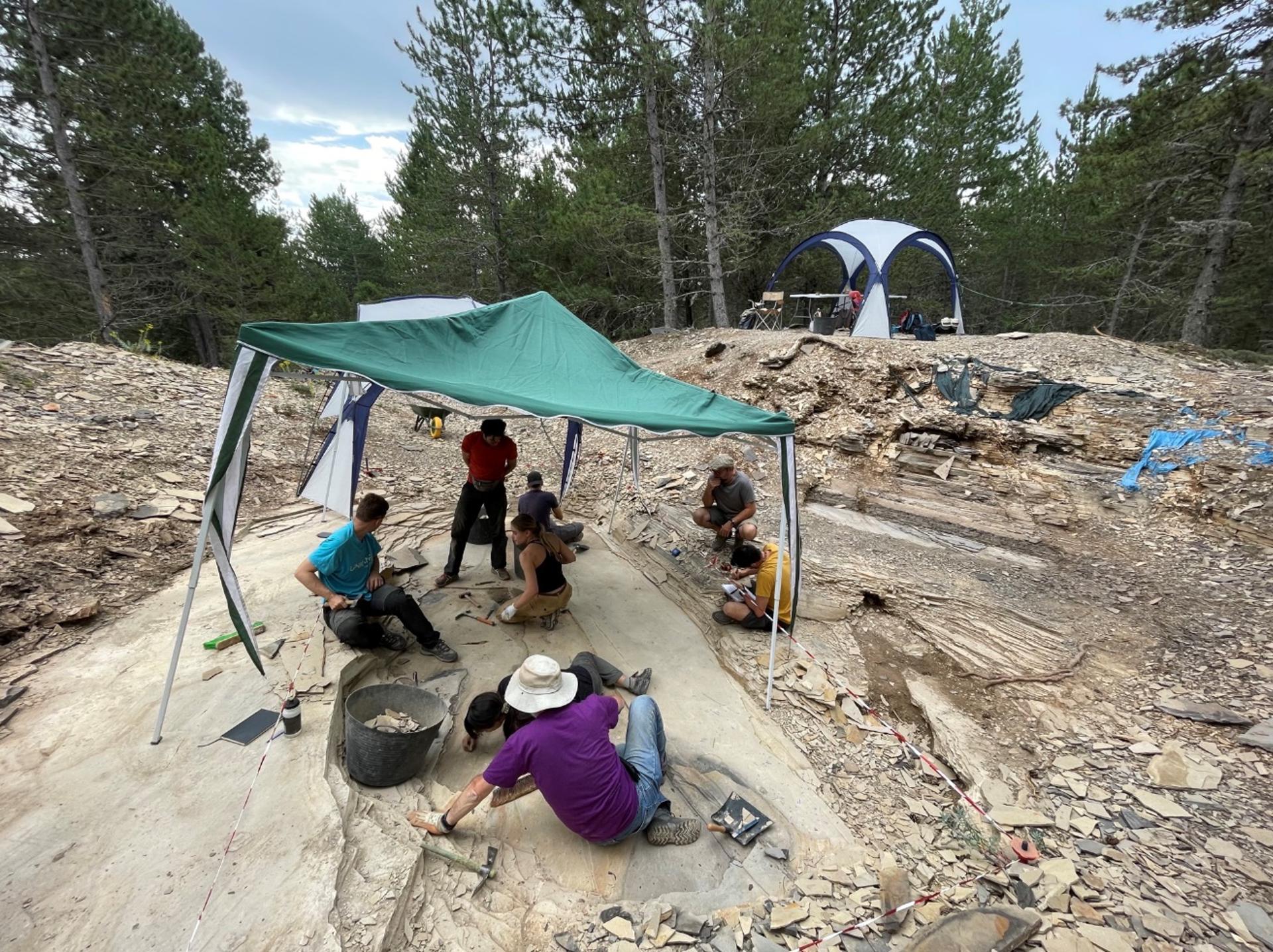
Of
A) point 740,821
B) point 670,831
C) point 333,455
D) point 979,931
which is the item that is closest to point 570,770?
point 670,831

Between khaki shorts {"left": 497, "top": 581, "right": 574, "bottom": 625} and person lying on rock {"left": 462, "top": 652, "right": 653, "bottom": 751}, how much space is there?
0.54m

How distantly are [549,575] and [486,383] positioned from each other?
1.58 meters

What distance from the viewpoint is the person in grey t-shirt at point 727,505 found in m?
5.37

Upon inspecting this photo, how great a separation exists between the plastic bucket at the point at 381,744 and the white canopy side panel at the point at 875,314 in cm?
1108

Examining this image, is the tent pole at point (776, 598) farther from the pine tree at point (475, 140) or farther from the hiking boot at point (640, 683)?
the pine tree at point (475, 140)

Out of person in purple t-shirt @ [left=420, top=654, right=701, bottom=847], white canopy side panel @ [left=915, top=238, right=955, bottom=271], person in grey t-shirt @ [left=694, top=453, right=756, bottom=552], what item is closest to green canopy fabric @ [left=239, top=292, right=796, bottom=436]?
person in grey t-shirt @ [left=694, top=453, right=756, bottom=552]

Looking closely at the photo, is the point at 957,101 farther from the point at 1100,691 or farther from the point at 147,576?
the point at 147,576

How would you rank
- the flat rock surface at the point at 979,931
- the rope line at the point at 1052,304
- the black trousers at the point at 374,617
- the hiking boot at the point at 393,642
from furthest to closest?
the rope line at the point at 1052,304 < the hiking boot at the point at 393,642 < the black trousers at the point at 374,617 < the flat rock surface at the point at 979,931

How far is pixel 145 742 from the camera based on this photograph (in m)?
2.79

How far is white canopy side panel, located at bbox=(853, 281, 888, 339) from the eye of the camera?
11273 millimetres

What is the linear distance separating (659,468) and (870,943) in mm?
6269

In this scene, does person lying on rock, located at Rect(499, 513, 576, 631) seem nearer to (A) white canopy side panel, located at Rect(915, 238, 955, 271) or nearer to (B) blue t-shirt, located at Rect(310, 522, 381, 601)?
(B) blue t-shirt, located at Rect(310, 522, 381, 601)

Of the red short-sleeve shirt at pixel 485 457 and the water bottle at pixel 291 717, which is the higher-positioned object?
the red short-sleeve shirt at pixel 485 457

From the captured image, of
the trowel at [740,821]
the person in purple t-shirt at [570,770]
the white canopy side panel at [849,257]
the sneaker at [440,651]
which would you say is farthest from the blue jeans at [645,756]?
the white canopy side panel at [849,257]
